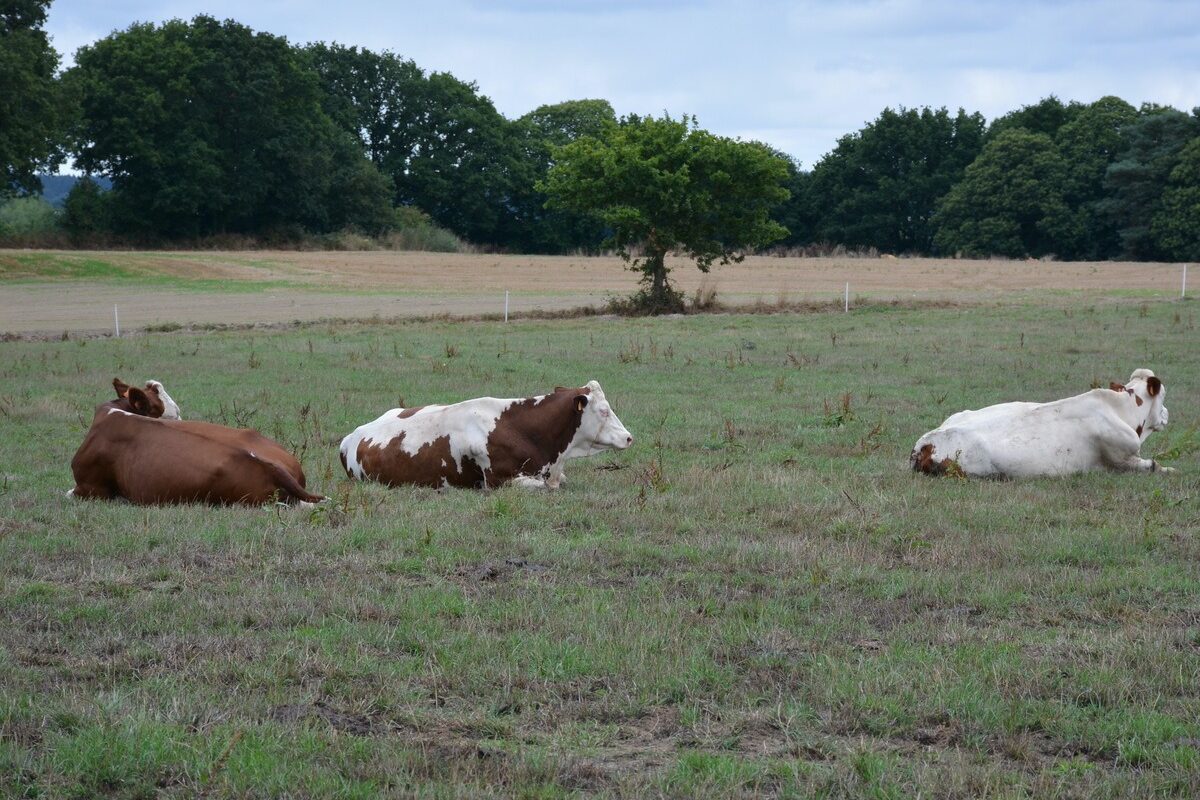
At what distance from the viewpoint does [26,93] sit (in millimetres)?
52188

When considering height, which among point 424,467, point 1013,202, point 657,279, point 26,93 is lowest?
point 424,467

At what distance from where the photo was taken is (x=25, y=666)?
20.3 feet

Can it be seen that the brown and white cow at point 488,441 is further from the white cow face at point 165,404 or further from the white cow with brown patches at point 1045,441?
A: the white cow with brown patches at point 1045,441

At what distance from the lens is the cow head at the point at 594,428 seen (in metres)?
12.1

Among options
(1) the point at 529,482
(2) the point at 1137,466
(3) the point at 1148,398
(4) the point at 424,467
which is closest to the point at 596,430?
(1) the point at 529,482

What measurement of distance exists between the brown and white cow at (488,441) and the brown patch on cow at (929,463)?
2756mm

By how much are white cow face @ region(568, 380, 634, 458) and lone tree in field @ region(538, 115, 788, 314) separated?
2656 cm

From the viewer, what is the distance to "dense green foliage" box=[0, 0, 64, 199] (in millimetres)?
51500

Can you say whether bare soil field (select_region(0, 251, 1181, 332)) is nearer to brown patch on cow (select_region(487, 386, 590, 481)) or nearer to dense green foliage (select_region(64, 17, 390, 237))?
dense green foliage (select_region(64, 17, 390, 237))

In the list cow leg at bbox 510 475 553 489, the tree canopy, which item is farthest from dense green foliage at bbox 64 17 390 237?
cow leg at bbox 510 475 553 489

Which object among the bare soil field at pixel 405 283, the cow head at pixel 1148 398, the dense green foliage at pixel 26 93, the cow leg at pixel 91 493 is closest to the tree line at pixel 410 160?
the dense green foliage at pixel 26 93

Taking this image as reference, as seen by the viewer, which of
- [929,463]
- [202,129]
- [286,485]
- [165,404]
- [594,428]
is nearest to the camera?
[286,485]

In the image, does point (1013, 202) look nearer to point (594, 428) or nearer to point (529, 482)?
point (594, 428)

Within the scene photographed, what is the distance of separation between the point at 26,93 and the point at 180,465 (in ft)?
158
